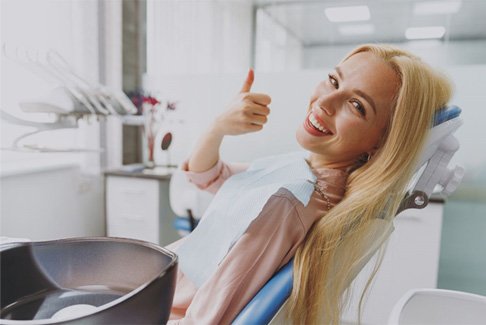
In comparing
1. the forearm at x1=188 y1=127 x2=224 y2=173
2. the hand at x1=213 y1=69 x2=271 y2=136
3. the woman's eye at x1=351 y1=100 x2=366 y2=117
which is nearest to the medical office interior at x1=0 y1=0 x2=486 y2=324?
the forearm at x1=188 y1=127 x2=224 y2=173

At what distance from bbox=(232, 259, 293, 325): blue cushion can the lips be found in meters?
0.30

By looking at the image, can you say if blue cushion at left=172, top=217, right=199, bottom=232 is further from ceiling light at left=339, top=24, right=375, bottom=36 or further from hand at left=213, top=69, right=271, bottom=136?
ceiling light at left=339, top=24, right=375, bottom=36

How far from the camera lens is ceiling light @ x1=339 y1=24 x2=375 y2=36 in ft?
7.20

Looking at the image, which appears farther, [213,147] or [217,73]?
[217,73]

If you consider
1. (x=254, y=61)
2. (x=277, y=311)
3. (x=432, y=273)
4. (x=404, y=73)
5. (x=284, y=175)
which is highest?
(x=254, y=61)

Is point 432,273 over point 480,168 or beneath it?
beneath

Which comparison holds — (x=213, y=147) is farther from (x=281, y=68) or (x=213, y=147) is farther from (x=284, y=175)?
(x=281, y=68)

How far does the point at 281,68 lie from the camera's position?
2.35 m

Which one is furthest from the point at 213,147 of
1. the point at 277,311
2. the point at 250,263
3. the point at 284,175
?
the point at 277,311

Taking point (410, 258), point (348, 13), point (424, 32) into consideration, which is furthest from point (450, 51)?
point (410, 258)

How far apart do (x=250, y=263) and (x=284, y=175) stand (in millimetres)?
236

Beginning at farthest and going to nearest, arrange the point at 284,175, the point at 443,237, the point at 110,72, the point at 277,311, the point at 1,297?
1. the point at 110,72
2. the point at 443,237
3. the point at 284,175
4. the point at 277,311
5. the point at 1,297

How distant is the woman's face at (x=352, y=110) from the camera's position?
0.80 m

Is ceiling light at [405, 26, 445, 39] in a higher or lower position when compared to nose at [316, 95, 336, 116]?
higher
